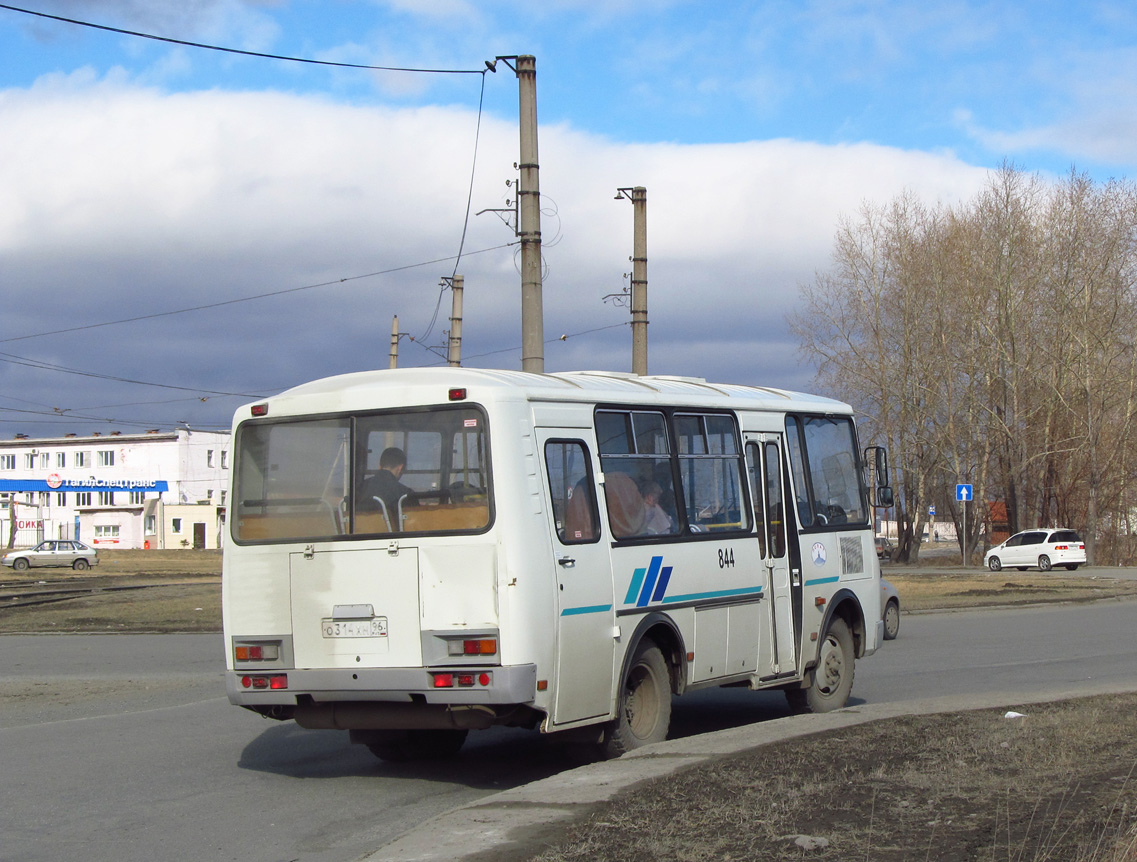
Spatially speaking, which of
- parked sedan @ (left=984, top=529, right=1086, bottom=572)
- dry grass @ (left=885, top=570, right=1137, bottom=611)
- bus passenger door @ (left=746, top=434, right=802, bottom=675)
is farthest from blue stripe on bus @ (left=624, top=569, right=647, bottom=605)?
parked sedan @ (left=984, top=529, right=1086, bottom=572)

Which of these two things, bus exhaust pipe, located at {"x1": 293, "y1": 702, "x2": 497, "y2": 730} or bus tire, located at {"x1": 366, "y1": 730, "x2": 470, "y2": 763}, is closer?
bus exhaust pipe, located at {"x1": 293, "y1": 702, "x2": 497, "y2": 730}

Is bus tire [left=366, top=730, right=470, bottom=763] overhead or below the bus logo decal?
below

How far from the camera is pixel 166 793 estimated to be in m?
8.52

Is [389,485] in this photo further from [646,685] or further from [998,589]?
[998,589]

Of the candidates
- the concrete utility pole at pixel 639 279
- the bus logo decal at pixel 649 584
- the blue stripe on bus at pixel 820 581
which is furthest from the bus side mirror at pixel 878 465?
the concrete utility pole at pixel 639 279

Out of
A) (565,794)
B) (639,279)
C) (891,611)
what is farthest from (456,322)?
(565,794)

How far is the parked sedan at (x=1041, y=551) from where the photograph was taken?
47.9m

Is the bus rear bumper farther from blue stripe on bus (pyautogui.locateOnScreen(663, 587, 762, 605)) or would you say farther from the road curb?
blue stripe on bus (pyautogui.locateOnScreen(663, 587, 762, 605))

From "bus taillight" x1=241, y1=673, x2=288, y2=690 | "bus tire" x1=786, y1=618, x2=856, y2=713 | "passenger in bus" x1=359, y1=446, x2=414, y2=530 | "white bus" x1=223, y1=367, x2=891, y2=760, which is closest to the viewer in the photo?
"white bus" x1=223, y1=367, x2=891, y2=760

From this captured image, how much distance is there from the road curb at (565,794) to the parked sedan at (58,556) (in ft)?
Answer: 187

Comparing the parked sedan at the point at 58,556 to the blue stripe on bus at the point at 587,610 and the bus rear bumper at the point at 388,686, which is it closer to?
the bus rear bumper at the point at 388,686

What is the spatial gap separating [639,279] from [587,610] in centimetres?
Answer: 2054

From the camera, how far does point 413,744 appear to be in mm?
Answer: 9867

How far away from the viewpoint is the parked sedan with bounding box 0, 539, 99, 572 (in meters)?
61.5
